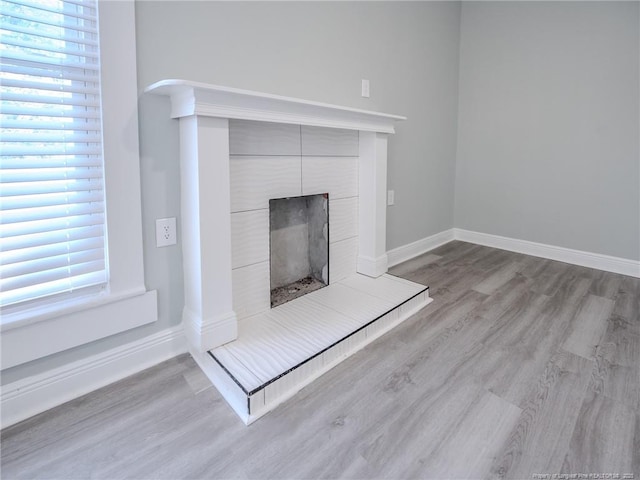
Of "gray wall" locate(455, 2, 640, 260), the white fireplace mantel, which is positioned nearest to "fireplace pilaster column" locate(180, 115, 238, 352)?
the white fireplace mantel

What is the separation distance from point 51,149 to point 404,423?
1.64m

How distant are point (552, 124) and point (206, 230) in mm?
3169

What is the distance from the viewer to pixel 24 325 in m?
1.31

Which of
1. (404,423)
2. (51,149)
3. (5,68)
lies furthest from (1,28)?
(404,423)

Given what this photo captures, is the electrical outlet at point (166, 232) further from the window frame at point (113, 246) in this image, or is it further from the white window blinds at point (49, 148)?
the white window blinds at point (49, 148)

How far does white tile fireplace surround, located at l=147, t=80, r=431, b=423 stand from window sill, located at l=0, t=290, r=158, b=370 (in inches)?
9.1

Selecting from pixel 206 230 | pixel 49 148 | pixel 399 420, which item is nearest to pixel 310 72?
pixel 206 230

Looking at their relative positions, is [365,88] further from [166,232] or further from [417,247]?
[166,232]

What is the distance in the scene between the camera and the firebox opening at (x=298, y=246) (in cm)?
225

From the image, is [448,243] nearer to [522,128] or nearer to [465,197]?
[465,197]

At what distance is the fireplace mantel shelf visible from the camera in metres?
1.44

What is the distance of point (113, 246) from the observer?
4.93 ft

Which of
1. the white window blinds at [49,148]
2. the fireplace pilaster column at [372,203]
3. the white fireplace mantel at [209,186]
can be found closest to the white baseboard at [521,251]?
the fireplace pilaster column at [372,203]

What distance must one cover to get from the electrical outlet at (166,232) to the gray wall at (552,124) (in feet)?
10.3
